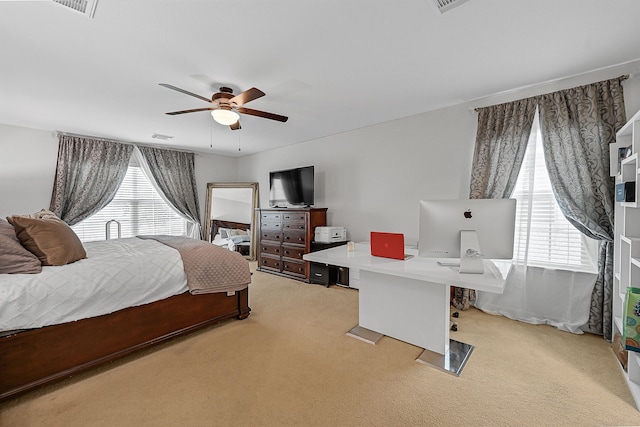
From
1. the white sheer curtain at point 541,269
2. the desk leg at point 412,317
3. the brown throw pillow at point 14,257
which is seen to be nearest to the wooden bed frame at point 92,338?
the brown throw pillow at point 14,257

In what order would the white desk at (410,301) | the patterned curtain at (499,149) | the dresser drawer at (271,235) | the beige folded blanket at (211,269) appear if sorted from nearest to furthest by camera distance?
the white desk at (410,301), the beige folded blanket at (211,269), the patterned curtain at (499,149), the dresser drawer at (271,235)

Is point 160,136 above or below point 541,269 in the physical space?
above

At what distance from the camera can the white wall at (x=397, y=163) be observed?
3084mm

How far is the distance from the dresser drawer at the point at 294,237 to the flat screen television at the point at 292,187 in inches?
20.2

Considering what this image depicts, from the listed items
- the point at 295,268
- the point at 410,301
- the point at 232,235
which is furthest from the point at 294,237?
the point at 410,301

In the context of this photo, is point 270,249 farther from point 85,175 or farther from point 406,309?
point 85,175

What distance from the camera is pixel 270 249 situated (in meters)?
A: 4.75

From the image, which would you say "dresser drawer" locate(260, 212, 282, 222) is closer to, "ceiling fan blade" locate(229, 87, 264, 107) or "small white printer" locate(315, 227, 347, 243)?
"small white printer" locate(315, 227, 347, 243)

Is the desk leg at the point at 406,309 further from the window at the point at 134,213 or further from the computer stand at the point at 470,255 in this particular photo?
the window at the point at 134,213

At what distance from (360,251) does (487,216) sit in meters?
1.13

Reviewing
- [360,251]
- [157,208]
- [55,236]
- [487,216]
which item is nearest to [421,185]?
[360,251]

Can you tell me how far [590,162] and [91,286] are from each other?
4.21m

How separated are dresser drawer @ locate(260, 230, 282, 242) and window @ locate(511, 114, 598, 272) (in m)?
3.32

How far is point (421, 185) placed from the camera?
136 inches
